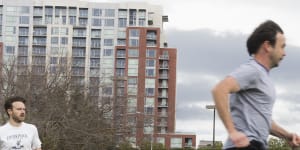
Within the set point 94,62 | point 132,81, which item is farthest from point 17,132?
point 94,62

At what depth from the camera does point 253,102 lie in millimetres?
5152

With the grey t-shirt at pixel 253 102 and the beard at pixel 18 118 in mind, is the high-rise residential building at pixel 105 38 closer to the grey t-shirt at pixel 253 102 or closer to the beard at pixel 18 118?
the beard at pixel 18 118

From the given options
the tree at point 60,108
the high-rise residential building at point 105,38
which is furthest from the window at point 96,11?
the tree at point 60,108

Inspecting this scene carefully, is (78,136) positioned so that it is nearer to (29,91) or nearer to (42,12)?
(29,91)

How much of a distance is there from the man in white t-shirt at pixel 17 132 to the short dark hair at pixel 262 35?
14.2 feet

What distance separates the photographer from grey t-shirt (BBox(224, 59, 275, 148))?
16.6 feet

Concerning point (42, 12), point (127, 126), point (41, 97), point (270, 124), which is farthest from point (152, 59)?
point (270, 124)

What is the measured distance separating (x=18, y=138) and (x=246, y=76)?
14.9ft

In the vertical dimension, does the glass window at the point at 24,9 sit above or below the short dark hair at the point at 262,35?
above

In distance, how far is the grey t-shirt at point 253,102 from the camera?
507cm

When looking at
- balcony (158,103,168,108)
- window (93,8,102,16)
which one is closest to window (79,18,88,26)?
window (93,8,102,16)

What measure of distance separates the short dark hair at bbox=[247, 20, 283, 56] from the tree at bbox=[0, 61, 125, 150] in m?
33.3

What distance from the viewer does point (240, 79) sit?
5.02 m

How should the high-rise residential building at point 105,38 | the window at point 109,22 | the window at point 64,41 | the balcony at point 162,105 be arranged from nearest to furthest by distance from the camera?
1. the balcony at point 162,105
2. the high-rise residential building at point 105,38
3. the window at point 64,41
4. the window at point 109,22
